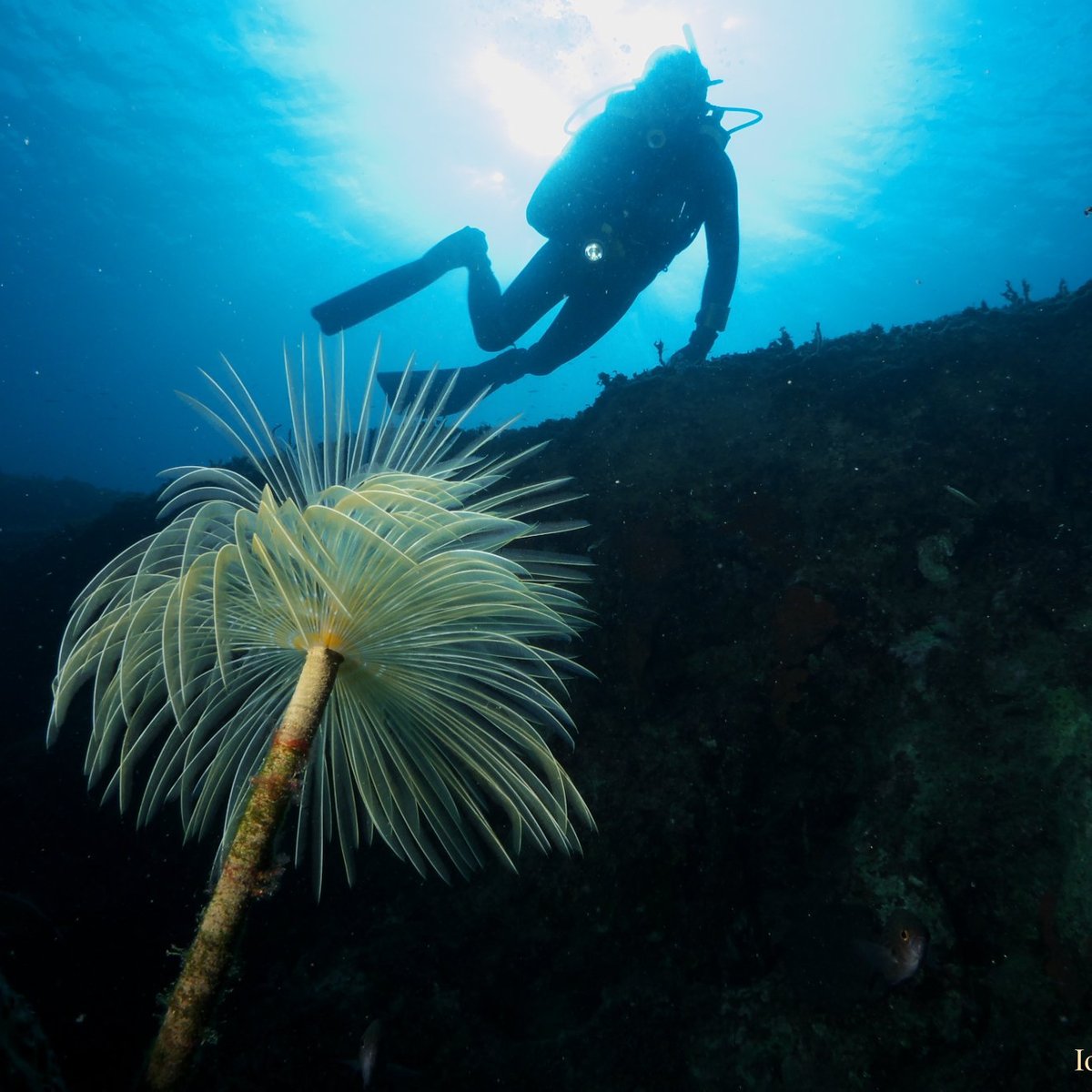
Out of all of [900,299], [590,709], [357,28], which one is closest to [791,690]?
[590,709]

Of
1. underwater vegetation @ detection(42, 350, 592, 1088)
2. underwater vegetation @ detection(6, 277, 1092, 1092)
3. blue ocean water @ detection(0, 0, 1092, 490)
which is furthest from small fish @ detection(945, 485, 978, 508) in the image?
blue ocean water @ detection(0, 0, 1092, 490)

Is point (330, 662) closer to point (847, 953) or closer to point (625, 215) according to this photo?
point (847, 953)

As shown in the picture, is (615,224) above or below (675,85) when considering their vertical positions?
below

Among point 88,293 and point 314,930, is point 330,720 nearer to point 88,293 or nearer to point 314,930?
point 314,930

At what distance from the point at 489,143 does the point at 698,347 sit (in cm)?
4484

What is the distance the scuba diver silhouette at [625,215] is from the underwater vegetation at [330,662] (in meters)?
4.44

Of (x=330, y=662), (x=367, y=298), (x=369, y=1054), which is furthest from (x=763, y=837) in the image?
(x=367, y=298)

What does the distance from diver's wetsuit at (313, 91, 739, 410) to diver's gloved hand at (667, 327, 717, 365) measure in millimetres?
216

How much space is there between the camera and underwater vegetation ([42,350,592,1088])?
7.43 ft

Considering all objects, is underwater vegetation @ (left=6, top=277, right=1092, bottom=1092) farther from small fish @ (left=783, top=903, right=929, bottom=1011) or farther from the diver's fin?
the diver's fin

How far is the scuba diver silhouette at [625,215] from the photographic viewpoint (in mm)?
7629

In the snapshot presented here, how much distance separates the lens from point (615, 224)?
8062mm

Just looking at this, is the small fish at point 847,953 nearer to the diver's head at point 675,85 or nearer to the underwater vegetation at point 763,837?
the underwater vegetation at point 763,837

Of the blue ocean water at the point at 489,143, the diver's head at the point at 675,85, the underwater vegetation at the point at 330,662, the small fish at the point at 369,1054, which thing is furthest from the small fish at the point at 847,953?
the blue ocean water at the point at 489,143
